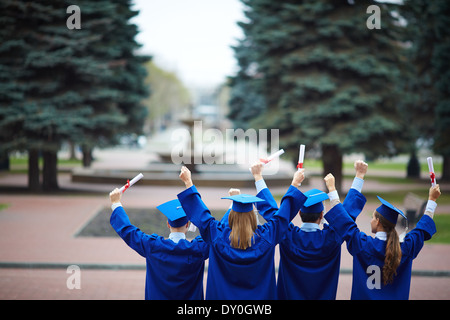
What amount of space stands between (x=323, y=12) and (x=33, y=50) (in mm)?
11144

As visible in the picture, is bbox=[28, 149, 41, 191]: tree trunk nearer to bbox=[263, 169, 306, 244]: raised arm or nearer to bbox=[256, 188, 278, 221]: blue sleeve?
bbox=[256, 188, 278, 221]: blue sleeve

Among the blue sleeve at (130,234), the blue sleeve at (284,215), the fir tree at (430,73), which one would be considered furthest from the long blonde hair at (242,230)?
the fir tree at (430,73)

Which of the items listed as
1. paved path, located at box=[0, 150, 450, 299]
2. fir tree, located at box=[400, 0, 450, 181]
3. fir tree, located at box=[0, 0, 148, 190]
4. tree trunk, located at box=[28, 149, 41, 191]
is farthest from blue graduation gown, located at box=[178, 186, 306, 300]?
fir tree, located at box=[400, 0, 450, 181]

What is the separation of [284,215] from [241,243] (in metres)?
0.47

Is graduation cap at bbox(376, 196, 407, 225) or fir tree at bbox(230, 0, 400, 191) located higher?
fir tree at bbox(230, 0, 400, 191)

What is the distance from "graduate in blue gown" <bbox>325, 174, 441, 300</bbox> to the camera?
3996mm

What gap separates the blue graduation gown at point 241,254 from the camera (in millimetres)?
3932

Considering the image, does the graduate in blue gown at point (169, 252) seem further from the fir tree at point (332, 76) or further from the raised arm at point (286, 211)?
the fir tree at point (332, 76)

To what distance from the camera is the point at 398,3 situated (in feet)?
61.0

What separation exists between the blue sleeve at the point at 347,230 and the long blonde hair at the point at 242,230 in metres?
0.74

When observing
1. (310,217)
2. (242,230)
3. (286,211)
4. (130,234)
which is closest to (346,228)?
(310,217)

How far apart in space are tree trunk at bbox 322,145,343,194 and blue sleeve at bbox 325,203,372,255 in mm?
15277
